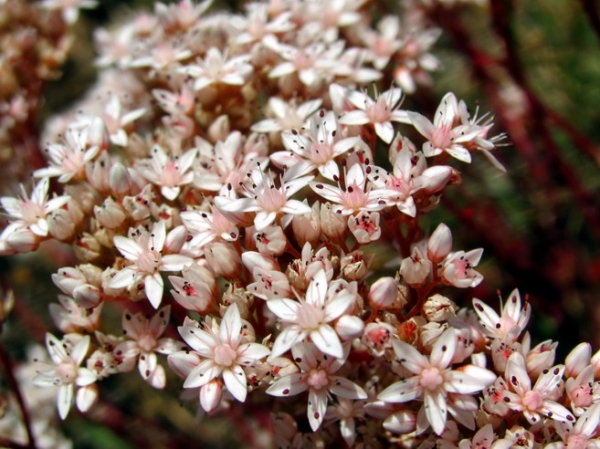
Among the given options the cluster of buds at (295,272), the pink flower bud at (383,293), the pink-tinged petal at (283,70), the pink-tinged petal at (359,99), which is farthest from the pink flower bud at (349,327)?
→ the pink-tinged petal at (283,70)

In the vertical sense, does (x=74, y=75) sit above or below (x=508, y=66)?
below

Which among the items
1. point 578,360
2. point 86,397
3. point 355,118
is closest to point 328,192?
point 355,118

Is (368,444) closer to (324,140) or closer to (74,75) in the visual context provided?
(324,140)

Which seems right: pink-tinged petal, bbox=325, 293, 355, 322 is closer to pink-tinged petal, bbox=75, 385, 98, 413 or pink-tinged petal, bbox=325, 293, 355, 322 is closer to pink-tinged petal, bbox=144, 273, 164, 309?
pink-tinged petal, bbox=144, 273, 164, 309

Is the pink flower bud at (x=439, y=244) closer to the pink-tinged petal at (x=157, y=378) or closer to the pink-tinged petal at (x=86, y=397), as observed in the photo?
the pink-tinged petal at (x=157, y=378)

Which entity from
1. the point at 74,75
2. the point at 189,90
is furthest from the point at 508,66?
the point at 74,75

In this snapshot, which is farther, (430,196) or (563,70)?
(563,70)
